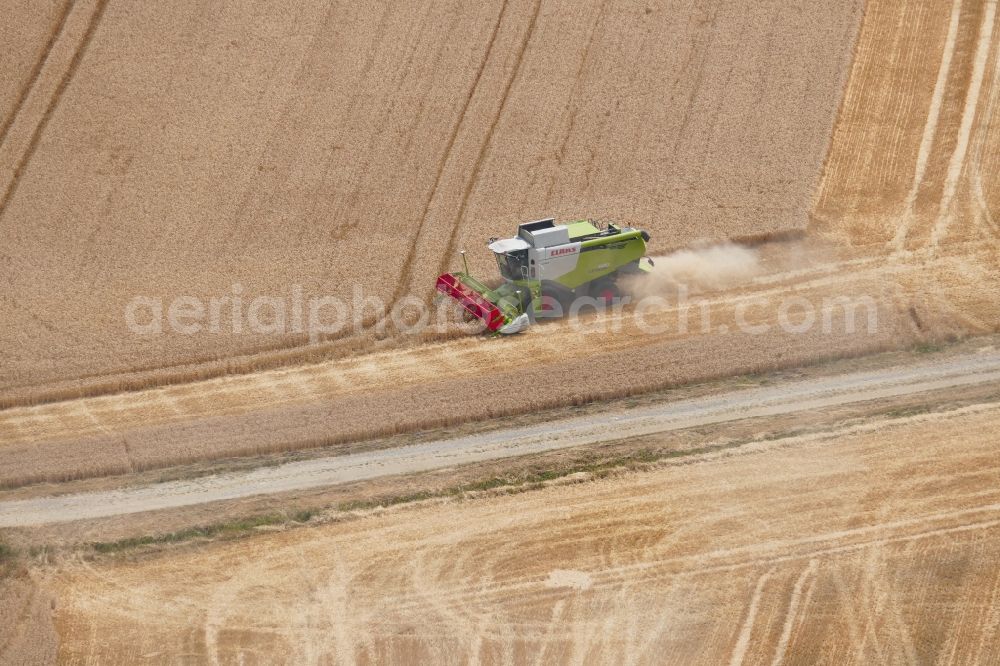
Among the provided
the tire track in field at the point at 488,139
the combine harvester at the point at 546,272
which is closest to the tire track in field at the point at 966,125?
the combine harvester at the point at 546,272

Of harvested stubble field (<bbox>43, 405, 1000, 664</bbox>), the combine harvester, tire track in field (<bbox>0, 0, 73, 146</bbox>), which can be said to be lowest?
harvested stubble field (<bbox>43, 405, 1000, 664</bbox>)

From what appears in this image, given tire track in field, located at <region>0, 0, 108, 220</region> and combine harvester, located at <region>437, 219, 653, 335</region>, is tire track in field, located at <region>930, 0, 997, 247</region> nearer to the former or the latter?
combine harvester, located at <region>437, 219, 653, 335</region>

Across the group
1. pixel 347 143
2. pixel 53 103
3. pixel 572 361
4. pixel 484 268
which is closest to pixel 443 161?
pixel 347 143

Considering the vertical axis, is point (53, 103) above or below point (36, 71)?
below

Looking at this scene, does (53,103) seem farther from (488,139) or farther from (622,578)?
(622,578)

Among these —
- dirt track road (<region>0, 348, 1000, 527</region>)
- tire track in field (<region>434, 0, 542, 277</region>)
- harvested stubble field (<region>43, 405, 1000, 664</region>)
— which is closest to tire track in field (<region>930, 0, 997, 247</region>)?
dirt track road (<region>0, 348, 1000, 527</region>)

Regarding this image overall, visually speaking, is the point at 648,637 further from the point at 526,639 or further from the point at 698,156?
the point at 698,156
